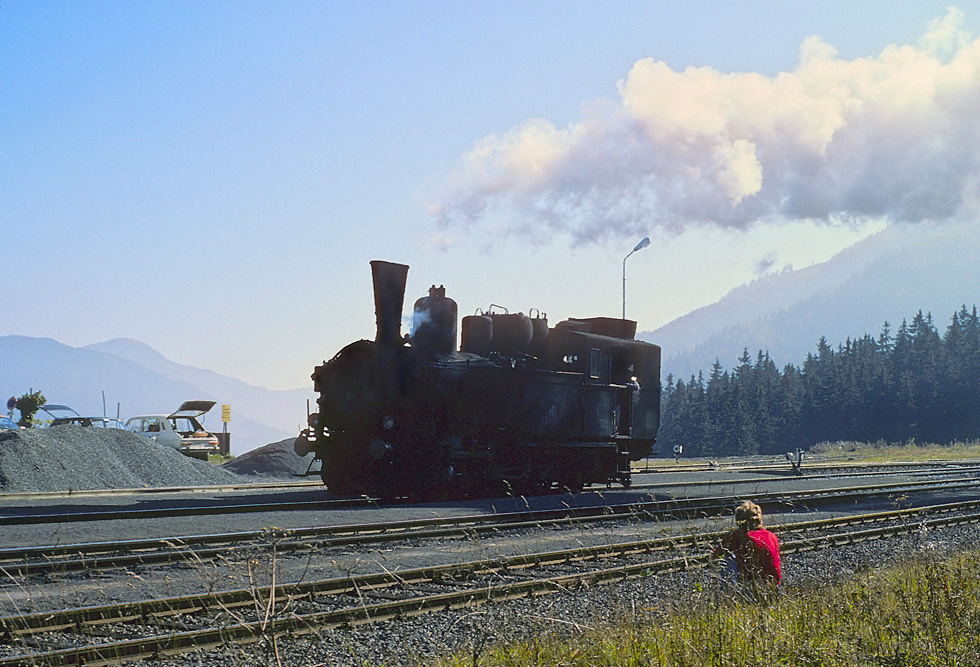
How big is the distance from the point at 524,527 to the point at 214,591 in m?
5.63

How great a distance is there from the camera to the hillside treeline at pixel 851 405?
92562 mm

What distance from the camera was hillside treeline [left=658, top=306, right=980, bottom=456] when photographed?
304 ft

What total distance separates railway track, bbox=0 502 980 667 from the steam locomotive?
7.12 m

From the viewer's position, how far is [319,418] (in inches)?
681

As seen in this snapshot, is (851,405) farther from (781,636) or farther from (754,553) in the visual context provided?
(781,636)

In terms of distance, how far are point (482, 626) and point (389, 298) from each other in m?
10.9

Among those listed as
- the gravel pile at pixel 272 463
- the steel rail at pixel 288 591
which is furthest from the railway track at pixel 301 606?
the gravel pile at pixel 272 463

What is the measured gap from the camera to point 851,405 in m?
97.8

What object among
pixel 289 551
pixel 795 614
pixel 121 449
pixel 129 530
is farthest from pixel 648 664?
pixel 121 449

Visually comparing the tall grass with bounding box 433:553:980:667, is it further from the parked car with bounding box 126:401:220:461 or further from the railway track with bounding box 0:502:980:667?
the parked car with bounding box 126:401:220:461

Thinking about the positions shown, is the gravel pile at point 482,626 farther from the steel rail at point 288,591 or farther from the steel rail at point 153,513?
the steel rail at point 153,513

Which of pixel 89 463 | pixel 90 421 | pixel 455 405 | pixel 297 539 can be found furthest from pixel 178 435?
pixel 297 539

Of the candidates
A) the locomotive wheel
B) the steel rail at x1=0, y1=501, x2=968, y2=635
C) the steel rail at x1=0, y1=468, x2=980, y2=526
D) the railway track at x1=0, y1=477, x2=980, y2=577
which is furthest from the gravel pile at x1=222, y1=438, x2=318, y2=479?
the steel rail at x1=0, y1=501, x2=968, y2=635

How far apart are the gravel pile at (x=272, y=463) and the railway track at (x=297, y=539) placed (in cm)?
1430
